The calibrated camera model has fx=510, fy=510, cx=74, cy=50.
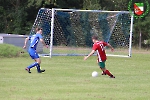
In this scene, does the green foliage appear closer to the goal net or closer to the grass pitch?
the goal net

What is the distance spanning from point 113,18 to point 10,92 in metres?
18.7

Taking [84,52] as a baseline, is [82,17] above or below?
above

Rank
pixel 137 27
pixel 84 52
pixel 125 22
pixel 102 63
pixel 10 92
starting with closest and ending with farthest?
pixel 10 92, pixel 102 63, pixel 84 52, pixel 125 22, pixel 137 27

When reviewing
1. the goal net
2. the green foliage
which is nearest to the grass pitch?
the green foliage

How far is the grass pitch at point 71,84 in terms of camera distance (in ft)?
44.9

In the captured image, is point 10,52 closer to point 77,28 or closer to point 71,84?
point 77,28

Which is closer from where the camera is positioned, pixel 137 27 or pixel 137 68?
pixel 137 68

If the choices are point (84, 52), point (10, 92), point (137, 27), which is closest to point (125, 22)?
point (84, 52)

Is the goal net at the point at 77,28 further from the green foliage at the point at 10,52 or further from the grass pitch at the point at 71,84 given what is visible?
the grass pitch at the point at 71,84

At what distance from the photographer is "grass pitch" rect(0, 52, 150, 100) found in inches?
538

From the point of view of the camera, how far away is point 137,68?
23.1 metres

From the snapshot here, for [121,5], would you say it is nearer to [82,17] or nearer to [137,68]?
[82,17]

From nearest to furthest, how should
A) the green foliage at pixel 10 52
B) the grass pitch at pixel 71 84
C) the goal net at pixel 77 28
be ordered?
the grass pitch at pixel 71 84 → the green foliage at pixel 10 52 → the goal net at pixel 77 28

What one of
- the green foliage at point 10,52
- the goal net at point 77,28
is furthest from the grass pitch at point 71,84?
the goal net at point 77,28
